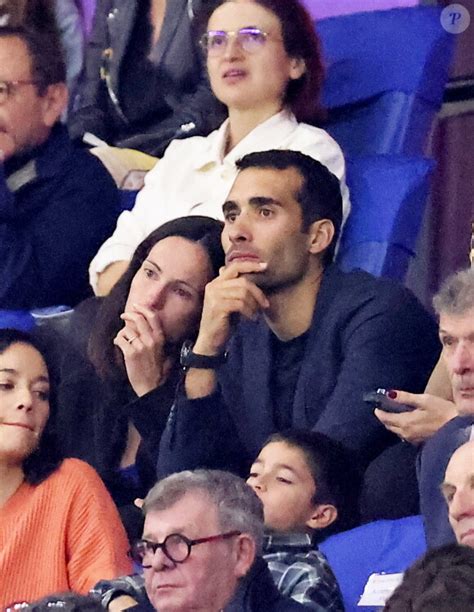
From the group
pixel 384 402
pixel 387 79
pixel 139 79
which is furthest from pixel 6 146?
pixel 384 402

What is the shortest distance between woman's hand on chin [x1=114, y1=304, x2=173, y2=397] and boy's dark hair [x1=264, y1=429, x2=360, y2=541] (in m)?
0.37

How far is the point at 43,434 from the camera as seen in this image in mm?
2529

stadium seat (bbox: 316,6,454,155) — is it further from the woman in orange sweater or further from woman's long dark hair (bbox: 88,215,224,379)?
the woman in orange sweater

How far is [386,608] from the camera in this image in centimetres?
149

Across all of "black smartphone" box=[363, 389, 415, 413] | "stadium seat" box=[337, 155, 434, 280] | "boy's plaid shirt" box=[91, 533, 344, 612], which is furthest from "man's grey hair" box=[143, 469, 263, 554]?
"stadium seat" box=[337, 155, 434, 280]

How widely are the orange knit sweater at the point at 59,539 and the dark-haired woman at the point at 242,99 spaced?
21.4 inches

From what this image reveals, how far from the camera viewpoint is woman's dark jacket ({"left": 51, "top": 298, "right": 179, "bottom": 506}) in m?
2.54

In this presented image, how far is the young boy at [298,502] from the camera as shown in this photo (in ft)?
6.93

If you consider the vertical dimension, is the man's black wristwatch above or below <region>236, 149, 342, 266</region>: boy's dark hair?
below

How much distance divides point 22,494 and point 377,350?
578 millimetres

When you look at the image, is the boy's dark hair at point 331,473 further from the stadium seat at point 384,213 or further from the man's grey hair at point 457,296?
the stadium seat at point 384,213

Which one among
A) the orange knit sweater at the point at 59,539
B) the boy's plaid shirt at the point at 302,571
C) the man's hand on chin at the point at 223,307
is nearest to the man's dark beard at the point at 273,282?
the man's hand on chin at the point at 223,307

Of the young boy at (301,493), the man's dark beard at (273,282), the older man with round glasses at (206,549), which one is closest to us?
the older man with round glasses at (206,549)

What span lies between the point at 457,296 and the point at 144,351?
65 centimetres
